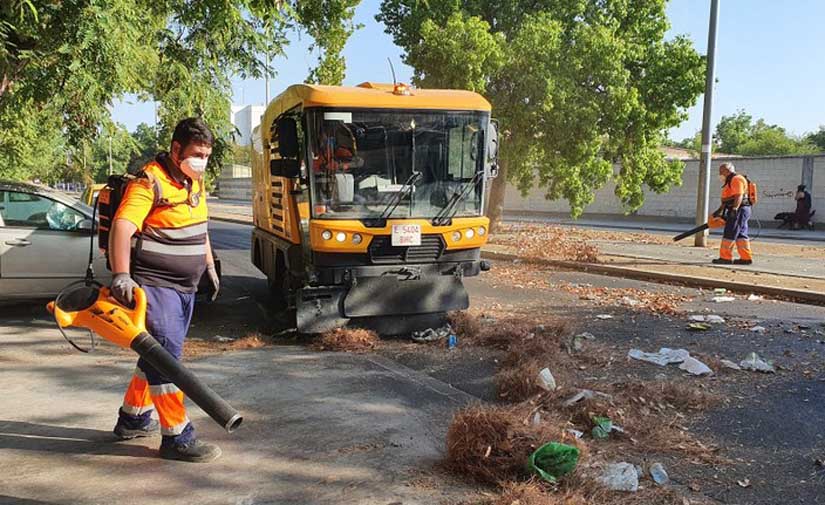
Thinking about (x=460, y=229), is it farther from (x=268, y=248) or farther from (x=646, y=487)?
(x=646, y=487)

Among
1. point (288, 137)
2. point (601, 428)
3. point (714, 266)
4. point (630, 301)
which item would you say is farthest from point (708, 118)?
point (601, 428)

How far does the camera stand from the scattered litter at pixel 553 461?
11.3ft

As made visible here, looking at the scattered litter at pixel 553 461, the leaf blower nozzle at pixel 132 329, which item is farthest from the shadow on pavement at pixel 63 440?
the scattered litter at pixel 553 461

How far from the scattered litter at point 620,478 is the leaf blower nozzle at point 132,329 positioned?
1.97m

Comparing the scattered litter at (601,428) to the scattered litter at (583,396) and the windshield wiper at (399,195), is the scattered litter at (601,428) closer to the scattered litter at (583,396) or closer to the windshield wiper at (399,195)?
the scattered litter at (583,396)

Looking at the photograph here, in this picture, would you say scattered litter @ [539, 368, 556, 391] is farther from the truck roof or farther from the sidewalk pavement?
the sidewalk pavement

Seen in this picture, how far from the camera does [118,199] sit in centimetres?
388

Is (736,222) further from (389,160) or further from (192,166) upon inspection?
(192,166)

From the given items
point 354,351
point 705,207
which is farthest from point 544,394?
point 705,207

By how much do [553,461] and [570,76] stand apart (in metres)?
13.8

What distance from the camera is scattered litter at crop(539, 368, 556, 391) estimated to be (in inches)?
198

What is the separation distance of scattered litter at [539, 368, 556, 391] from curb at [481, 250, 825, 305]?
5723 millimetres

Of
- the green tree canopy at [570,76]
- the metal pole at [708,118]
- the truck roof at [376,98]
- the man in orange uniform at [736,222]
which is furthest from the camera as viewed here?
the green tree canopy at [570,76]

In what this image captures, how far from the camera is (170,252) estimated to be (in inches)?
150
